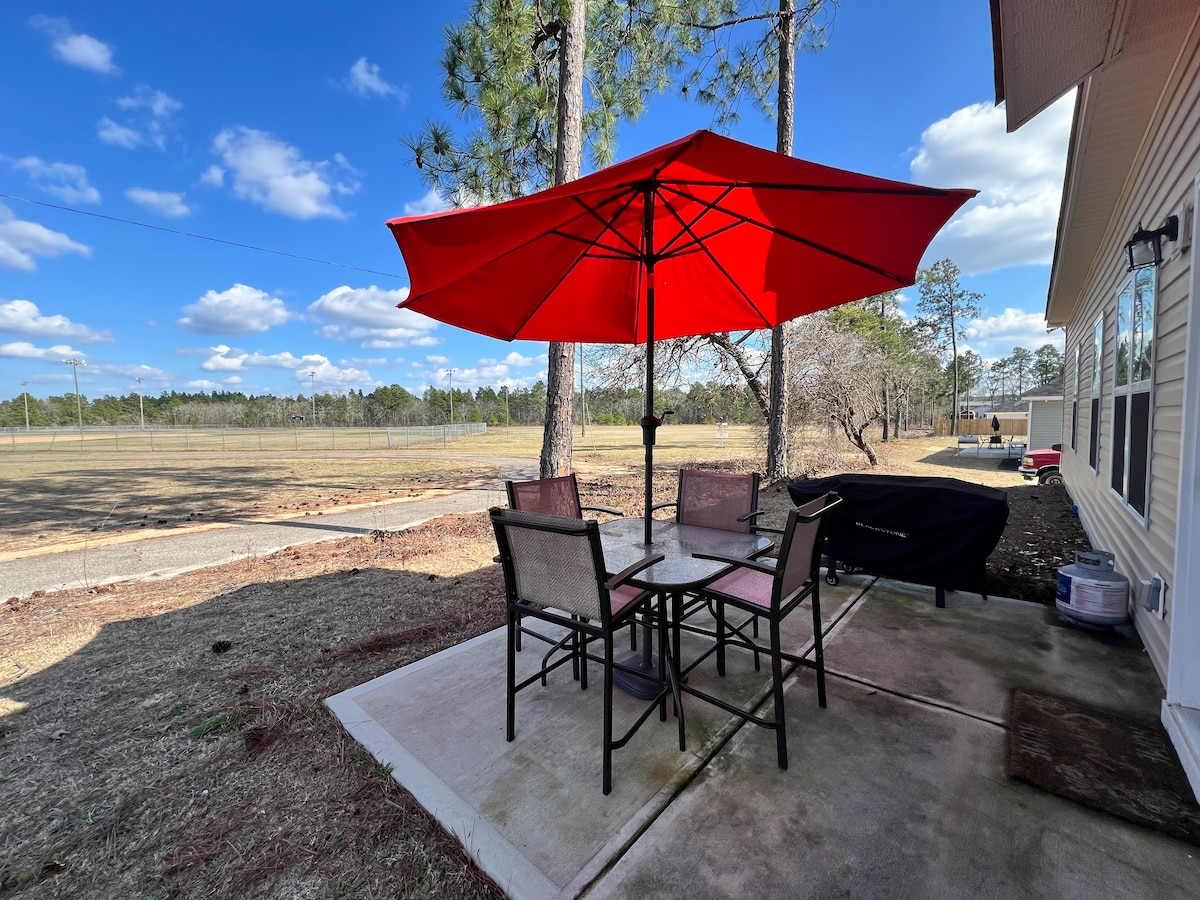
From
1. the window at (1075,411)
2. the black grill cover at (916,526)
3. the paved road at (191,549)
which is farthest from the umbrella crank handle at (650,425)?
the window at (1075,411)

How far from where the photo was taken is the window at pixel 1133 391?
302 cm

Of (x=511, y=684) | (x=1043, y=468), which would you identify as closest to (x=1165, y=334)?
(x=511, y=684)

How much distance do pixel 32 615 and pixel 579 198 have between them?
192 inches

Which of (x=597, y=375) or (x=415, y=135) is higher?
(x=415, y=135)

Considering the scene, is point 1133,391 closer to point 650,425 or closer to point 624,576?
point 650,425

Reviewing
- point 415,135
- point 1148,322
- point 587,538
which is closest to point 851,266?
point 587,538

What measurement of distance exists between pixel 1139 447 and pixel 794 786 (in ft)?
10.9

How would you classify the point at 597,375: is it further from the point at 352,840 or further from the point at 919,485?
the point at 352,840

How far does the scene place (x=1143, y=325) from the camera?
3.21 meters

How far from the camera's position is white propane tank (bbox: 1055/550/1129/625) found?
2795 mm

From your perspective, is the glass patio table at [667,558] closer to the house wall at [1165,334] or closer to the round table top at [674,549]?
the round table top at [674,549]

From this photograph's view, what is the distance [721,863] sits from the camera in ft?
4.67

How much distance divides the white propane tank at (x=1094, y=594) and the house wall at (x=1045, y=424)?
16563mm

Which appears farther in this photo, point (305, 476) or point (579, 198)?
point (305, 476)
